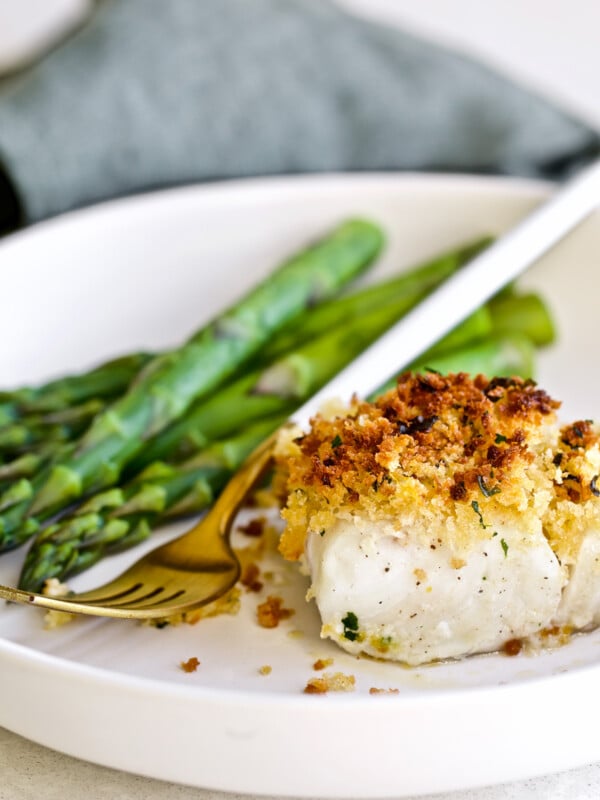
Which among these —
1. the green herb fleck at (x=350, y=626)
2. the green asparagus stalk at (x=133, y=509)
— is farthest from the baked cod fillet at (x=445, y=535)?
the green asparagus stalk at (x=133, y=509)

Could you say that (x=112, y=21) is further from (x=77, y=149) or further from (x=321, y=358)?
(x=321, y=358)

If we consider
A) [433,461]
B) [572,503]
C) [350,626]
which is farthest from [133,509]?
[572,503]

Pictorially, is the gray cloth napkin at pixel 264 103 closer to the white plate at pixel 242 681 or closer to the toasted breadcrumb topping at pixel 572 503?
the white plate at pixel 242 681

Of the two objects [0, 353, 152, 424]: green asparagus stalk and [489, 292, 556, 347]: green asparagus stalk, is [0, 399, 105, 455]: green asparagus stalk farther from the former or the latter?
[489, 292, 556, 347]: green asparagus stalk

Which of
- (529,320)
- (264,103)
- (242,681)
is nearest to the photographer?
(242,681)

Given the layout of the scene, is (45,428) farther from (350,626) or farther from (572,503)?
(572,503)

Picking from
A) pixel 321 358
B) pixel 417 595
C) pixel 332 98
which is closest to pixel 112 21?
pixel 332 98

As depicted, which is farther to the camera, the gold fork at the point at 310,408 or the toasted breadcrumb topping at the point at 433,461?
the gold fork at the point at 310,408
